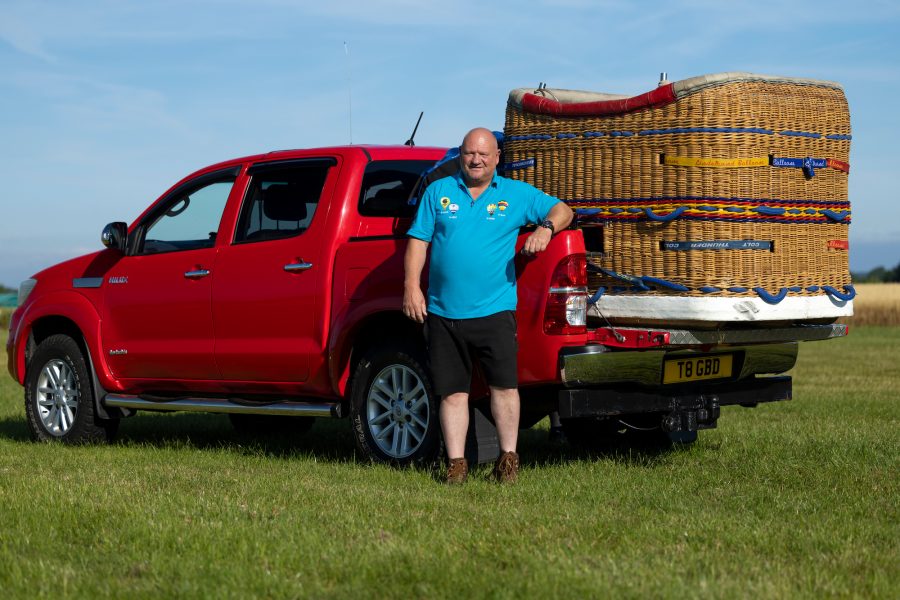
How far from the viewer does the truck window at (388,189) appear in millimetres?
8312

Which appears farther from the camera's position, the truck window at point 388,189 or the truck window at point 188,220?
the truck window at point 188,220

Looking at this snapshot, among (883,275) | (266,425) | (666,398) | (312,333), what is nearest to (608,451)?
(666,398)

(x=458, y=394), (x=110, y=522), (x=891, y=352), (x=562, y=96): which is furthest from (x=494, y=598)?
(x=891, y=352)

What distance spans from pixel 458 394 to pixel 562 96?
78.6 inches

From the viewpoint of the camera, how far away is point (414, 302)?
7184 millimetres

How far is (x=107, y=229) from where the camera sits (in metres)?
9.45

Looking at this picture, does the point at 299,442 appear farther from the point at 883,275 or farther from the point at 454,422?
the point at 883,275

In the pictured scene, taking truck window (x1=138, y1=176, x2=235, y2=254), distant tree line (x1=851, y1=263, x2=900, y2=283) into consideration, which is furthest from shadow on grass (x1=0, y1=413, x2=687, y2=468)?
distant tree line (x1=851, y1=263, x2=900, y2=283)

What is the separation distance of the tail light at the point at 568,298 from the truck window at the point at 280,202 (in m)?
1.98

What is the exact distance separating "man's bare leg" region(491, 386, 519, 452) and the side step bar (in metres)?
1.29

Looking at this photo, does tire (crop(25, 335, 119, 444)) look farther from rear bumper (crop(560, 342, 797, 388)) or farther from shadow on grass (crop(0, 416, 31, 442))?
rear bumper (crop(560, 342, 797, 388))

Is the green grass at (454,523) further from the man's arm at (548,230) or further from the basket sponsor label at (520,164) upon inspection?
the basket sponsor label at (520,164)

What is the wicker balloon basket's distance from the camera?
691 centimetres

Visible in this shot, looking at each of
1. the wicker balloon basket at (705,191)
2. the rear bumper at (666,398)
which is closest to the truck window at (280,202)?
the wicker balloon basket at (705,191)
